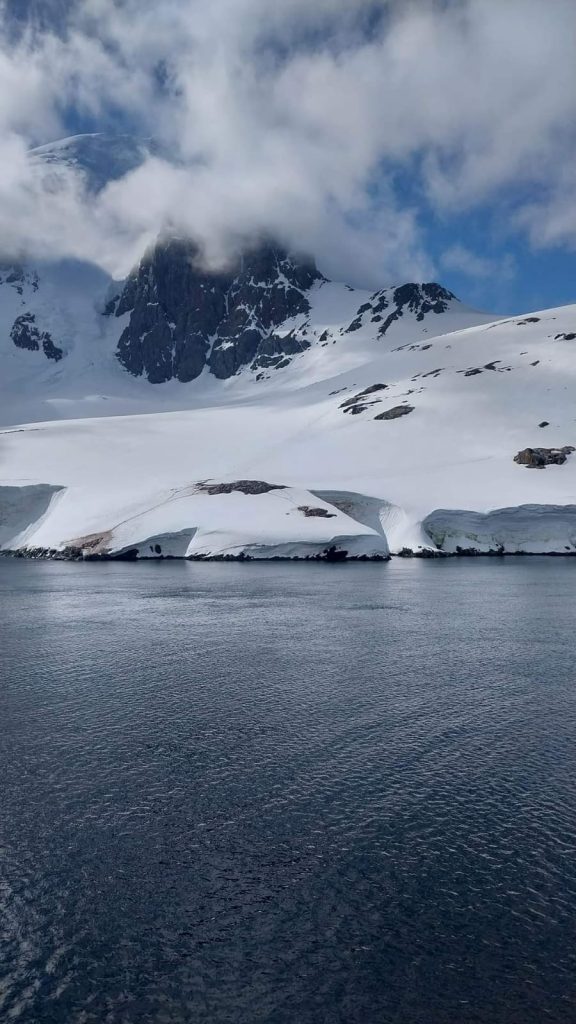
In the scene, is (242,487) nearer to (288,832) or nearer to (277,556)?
(277,556)

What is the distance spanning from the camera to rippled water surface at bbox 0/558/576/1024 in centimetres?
856

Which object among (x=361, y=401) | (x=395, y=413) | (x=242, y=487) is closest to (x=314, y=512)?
(x=242, y=487)

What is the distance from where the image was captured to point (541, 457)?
8044 cm

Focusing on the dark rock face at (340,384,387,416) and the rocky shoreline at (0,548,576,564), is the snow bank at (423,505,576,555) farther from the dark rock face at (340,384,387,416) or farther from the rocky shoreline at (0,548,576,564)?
the dark rock face at (340,384,387,416)

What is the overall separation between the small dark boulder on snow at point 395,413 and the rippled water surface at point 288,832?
80.7 metres

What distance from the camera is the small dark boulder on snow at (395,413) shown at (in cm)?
10590

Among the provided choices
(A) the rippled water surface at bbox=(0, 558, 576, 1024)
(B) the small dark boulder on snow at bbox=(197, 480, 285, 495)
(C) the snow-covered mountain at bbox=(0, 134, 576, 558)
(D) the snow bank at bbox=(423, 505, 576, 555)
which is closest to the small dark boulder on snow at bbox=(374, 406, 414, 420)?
(C) the snow-covered mountain at bbox=(0, 134, 576, 558)

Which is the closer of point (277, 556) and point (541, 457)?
point (277, 556)

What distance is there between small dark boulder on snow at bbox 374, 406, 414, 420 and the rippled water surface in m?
80.7

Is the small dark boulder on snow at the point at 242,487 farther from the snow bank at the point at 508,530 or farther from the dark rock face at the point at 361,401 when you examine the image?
the dark rock face at the point at 361,401

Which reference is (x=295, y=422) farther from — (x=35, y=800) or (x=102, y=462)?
(x=35, y=800)

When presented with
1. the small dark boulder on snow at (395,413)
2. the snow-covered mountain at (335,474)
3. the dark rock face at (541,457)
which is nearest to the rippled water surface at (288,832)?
the snow-covered mountain at (335,474)

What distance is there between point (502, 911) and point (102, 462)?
8755 cm

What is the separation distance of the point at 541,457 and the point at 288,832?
75.4 m
